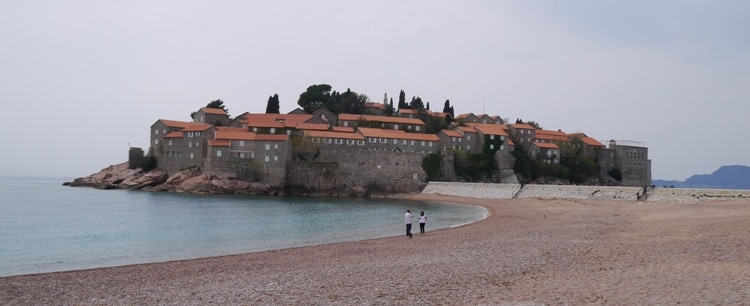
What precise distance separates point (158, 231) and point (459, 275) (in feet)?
69.3

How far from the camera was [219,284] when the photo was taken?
1394 cm

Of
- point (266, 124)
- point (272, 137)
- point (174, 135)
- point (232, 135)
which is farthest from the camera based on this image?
point (266, 124)

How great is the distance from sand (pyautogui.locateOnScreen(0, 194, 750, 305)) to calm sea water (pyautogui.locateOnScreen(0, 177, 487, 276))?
333 cm

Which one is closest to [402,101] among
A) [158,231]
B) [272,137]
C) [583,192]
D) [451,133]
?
[451,133]

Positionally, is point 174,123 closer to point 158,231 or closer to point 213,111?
point 213,111

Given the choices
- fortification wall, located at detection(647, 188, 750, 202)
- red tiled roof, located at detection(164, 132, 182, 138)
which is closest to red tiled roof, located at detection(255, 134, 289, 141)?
red tiled roof, located at detection(164, 132, 182, 138)

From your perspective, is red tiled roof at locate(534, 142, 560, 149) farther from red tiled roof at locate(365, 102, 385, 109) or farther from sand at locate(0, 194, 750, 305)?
sand at locate(0, 194, 750, 305)

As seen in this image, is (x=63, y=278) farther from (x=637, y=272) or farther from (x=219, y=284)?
(x=637, y=272)

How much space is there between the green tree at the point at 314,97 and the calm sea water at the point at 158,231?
5018cm

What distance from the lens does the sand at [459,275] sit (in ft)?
36.0

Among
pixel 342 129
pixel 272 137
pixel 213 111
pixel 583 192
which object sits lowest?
pixel 583 192

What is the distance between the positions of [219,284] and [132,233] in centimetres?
1736

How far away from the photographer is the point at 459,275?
44.3 ft

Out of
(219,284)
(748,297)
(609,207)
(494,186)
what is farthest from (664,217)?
(494,186)
